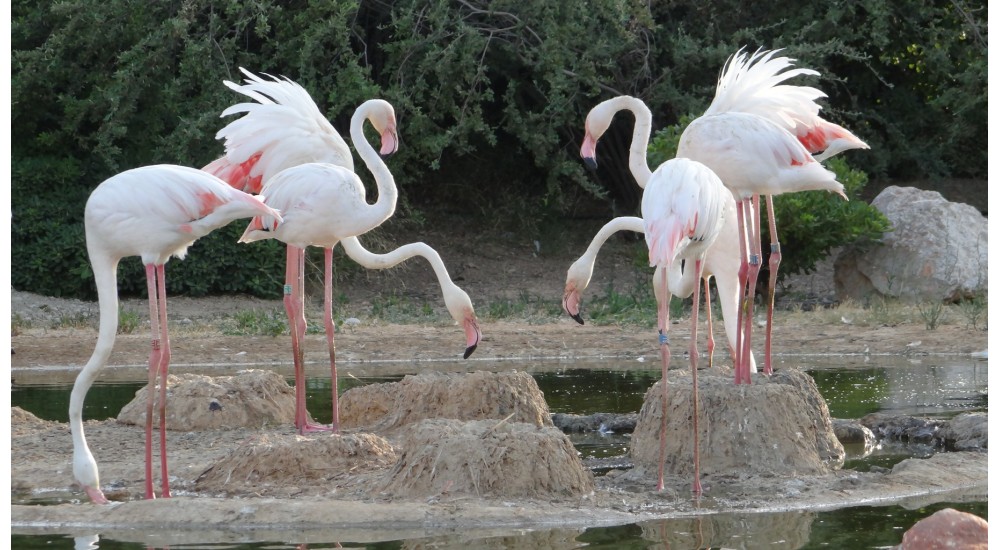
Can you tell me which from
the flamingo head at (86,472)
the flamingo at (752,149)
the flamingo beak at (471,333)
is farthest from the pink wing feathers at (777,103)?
the flamingo head at (86,472)

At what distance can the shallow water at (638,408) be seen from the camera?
15.2ft

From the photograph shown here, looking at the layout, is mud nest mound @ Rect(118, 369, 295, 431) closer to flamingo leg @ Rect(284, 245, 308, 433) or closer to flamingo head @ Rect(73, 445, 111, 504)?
flamingo leg @ Rect(284, 245, 308, 433)

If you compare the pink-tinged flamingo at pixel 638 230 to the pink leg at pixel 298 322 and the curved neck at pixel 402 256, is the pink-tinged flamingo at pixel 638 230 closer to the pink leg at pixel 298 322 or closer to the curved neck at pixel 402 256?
the curved neck at pixel 402 256

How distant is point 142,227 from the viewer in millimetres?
5309

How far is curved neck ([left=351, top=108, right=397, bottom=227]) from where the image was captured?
689 centimetres

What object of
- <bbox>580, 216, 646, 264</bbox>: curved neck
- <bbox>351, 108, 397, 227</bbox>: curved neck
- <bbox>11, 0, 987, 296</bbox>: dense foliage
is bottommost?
<bbox>580, 216, 646, 264</bbox>: curved neck

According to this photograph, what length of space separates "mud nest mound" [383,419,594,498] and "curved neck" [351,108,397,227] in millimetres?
1744

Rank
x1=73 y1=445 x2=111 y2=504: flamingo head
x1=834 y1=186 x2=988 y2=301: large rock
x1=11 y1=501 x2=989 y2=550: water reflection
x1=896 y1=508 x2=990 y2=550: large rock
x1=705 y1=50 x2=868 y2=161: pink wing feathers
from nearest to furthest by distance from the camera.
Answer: x1=896 y1=508 x2=990 y2=550: large rock < x1=11 y1=501 x2=989 y2=550: water reflection < x1=73 y1=445 x2=111 y2=504: flamingo head < x1=705 y1=50 x2=868 y2=161: pink wing feathers < x1=834 y1=186 x2=988 y2=301: large rock

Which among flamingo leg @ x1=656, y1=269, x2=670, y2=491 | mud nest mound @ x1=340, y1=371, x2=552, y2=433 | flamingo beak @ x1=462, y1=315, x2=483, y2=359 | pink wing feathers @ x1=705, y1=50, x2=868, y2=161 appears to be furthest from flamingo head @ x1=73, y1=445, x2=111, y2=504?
pink wing feathers @ x1=705, y1=50, x2=868, y2=161

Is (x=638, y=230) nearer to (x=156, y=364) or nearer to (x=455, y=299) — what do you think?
(x=455, y=299)

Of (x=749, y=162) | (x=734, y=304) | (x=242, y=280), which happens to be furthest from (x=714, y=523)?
(x=242, y=280)

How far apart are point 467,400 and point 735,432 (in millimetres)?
1501

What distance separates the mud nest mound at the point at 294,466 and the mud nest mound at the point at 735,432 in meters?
1.27

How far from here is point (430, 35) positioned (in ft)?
48.0
